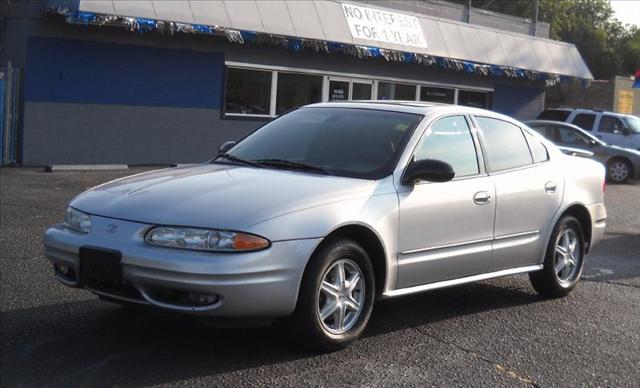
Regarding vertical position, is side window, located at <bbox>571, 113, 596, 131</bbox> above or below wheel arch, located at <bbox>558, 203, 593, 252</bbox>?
above

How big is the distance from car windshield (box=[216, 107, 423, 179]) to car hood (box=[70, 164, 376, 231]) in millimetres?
245

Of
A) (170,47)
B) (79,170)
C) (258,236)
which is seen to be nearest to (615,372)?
(258,236)

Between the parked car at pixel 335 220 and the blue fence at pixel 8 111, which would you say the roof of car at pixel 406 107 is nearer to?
the parked car at pixel 335 220

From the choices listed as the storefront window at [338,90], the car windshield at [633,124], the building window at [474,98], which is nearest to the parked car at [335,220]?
the storefront window at [338,90]

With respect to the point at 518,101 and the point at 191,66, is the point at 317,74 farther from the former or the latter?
the point at 518,101

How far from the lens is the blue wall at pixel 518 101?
2519cm

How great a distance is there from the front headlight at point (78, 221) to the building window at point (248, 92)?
1309cm

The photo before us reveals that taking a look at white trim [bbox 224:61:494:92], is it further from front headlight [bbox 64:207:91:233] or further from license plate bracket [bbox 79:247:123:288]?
license plate bracket [bbox 79:247:123:288]

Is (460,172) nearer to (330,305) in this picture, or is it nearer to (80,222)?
(330,305)

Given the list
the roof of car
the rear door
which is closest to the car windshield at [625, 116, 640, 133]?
the rear door

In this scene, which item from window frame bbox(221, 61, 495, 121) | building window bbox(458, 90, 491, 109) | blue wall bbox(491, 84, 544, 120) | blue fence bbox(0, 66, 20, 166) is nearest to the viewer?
blue fence bbox(0, 66, 20, 166)

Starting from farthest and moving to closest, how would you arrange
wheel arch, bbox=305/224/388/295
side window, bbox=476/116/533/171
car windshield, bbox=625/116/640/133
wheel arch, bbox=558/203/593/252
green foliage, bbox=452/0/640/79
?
1. green foliage, bbox=452/0/640/79
2. car windshield, bbox=625/116/640/133
3. wheel arch, bbox=558/203/593/252
4. side window, bbox=476/116/533/171
5. wheel arch, bbox=305/224/388/295

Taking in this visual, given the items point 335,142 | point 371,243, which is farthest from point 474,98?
point 371,243

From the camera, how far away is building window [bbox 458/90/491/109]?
24.1 m
